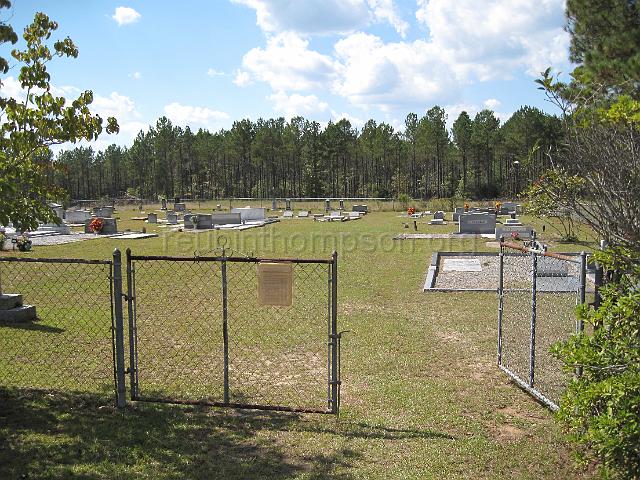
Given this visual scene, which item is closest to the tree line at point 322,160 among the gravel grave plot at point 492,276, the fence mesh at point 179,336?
the gravel grave plot at point 492,276

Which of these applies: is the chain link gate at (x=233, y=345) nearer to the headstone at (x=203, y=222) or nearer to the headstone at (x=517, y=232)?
the headstone at (x=517, y=232)

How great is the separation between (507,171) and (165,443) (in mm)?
86787

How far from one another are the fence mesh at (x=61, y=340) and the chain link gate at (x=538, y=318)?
4913 millimetres

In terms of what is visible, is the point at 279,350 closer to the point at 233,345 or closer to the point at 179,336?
the point at 233,345

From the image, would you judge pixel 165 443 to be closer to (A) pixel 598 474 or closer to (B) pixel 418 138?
(A) pixel 598 474

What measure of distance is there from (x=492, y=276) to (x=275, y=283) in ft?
33.4

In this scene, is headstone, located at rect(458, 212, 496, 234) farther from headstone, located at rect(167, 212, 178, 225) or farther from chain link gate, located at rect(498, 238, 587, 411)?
headstone, located at rect(167, 212, 178, 225)

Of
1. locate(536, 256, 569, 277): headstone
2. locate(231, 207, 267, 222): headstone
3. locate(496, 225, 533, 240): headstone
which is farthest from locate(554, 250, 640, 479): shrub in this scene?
locate(231, 207, 267, 222): headstone

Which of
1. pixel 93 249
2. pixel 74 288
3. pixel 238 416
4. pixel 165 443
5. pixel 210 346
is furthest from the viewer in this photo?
pixel 93 249

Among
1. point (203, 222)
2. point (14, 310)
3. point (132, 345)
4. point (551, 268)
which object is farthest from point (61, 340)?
point (203, 222)

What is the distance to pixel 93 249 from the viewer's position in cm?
2188

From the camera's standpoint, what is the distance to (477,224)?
26.5 meters

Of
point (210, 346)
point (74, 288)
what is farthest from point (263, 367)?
point (74, 288)

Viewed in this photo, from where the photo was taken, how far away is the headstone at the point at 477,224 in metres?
26.4
